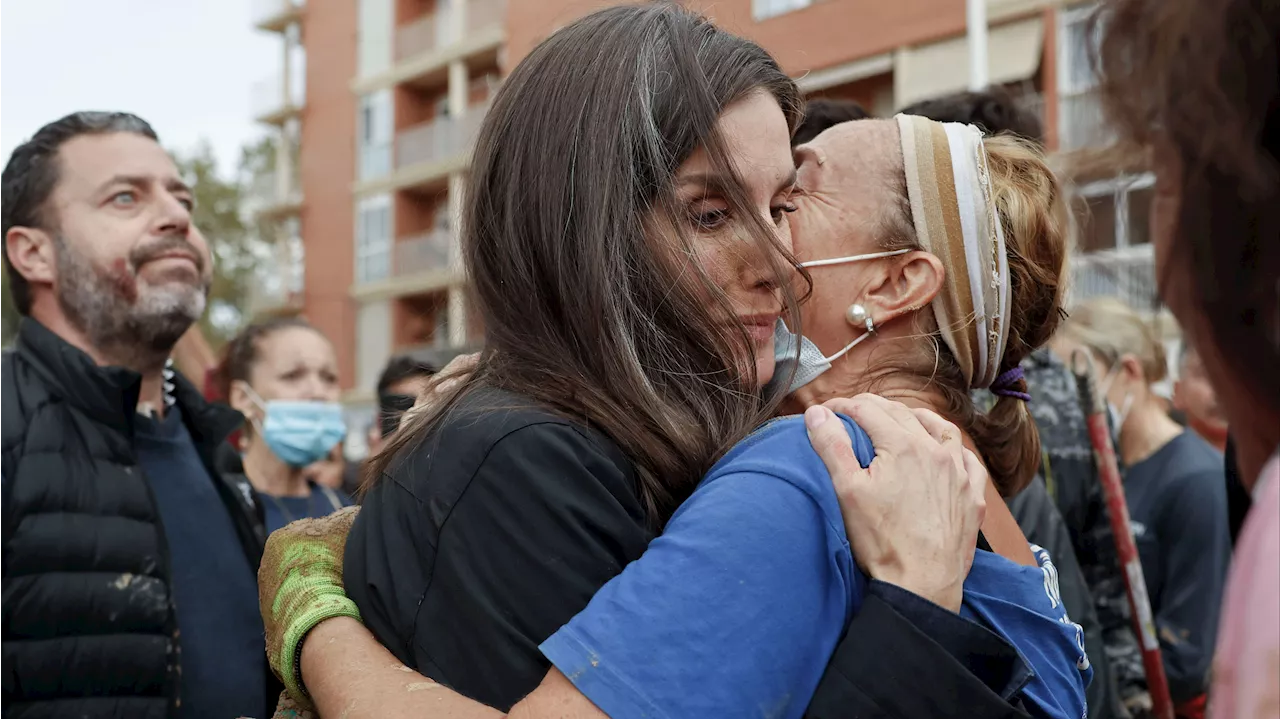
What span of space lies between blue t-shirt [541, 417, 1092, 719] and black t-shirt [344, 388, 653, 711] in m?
0.09

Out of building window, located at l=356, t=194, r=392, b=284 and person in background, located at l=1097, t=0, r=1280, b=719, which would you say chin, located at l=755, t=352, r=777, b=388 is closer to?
person in background, located at l=1097, t=0, r=1280, b=719

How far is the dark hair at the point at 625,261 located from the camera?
1626 mm

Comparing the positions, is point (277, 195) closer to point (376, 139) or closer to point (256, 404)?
point (376, 139)

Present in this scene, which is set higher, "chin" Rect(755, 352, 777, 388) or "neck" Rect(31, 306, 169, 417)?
"chin" Rect(755, 352, 777, 388)

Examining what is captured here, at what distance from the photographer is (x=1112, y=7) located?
100cm

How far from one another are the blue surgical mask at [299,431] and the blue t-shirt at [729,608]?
14.9 ft

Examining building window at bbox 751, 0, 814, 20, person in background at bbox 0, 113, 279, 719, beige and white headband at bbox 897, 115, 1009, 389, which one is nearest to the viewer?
beige and white headband at bbox 897, 115, 1009, 389

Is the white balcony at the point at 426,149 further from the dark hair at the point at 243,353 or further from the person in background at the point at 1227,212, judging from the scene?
the person in background at the point at 1227,212

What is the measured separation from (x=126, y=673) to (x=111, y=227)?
1452mm

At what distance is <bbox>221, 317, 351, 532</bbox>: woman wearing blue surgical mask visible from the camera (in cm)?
569

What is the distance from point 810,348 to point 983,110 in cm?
193

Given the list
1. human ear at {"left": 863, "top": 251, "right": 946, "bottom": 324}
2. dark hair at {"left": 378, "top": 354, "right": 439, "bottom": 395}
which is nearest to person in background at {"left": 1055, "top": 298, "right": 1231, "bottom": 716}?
human ear at {"left": 863, "top": 251, "right": 946, "bottom": 324}

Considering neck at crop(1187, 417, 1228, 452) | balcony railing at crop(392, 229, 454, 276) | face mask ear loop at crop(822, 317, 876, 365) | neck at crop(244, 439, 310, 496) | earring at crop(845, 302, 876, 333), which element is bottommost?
balcony railing at crop(392, 229, 454, 276)

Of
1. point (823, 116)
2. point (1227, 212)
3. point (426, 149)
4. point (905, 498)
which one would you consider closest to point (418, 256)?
point (426, 149)
